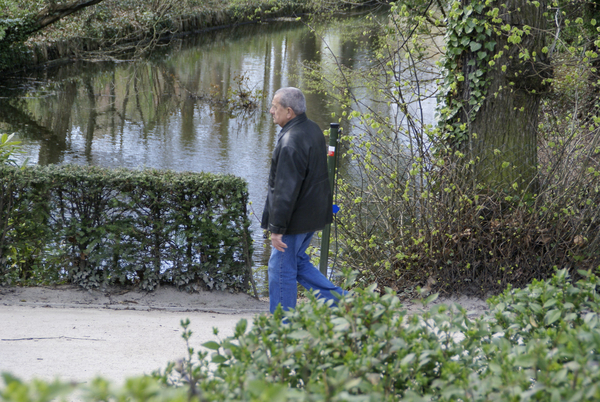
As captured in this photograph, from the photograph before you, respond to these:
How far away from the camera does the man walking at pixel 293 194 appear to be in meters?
3.91

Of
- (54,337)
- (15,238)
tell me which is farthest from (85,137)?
(54,337)

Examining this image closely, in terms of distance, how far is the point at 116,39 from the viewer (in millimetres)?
21484

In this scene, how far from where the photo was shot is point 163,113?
14383 millimetres

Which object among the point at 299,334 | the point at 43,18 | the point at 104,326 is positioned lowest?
the point at 104,326

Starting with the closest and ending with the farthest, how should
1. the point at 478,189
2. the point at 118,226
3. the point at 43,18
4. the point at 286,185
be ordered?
1. the point at 286,185
2. the point at 118,226
3. the point at 478,189
4. the point at 43,18

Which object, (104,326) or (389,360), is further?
(104,326)

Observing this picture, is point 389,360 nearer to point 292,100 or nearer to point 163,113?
point 292,100

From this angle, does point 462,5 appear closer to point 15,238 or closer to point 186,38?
point 15,238

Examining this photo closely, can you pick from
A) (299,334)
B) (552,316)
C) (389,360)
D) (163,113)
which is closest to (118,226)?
(299,334)

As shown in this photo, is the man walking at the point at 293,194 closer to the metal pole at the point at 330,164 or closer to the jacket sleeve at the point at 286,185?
the jacket sleeve at the point at 286,185

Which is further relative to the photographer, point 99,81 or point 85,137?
point 99,81

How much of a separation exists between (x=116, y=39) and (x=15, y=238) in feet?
61.0

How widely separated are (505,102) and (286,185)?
258cm

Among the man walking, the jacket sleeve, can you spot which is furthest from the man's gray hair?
the jacket sleeve
